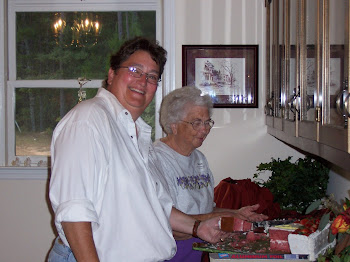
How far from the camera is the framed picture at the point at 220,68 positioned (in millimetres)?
3268

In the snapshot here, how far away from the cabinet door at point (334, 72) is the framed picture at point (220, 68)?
5.94 ft

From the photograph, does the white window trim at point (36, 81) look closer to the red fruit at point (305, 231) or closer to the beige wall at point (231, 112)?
the beige wall at point (231, 112)

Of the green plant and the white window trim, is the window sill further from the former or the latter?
the green plant

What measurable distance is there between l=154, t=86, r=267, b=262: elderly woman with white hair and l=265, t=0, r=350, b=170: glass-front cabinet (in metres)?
0.43

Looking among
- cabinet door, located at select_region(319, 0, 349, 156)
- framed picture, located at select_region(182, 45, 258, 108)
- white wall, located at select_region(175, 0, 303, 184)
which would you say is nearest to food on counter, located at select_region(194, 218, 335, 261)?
cabinet door, located at select_region(319, 0, 349, 156)

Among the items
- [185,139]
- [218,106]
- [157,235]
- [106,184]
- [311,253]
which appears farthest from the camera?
[218,106]

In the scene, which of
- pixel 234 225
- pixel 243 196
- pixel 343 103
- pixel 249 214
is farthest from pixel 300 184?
pixel 343 103

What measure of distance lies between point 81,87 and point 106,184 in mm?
2107

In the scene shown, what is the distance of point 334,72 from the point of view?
50.8 inches

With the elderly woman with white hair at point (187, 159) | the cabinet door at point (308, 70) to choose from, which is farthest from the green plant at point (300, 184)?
the cabinet door at point (308, 70)

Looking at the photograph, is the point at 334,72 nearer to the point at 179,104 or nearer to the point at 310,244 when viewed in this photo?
the point at 310,244

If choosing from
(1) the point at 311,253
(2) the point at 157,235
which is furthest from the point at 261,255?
(2) the point at 157,235

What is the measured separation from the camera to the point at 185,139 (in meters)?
2.54

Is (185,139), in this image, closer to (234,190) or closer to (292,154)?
(234,190)
